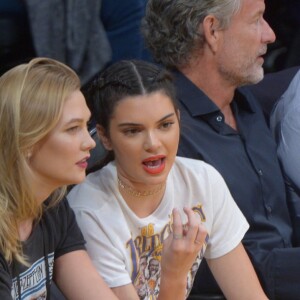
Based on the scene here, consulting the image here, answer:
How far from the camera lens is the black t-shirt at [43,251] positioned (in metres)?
2.21

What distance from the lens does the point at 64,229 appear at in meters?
2.34

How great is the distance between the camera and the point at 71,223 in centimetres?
236

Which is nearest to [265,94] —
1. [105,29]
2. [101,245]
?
[105,29]

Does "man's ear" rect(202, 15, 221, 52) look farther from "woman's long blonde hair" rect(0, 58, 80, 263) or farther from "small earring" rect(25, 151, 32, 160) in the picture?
"small earring" rect(25, 151, 32, 160)

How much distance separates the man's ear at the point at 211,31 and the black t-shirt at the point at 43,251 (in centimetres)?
80

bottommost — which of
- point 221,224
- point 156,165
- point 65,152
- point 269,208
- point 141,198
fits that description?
point 269,208

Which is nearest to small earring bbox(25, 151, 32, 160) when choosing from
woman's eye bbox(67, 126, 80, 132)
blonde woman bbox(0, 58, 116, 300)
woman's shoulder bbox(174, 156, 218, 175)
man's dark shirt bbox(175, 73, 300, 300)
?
blonde woman bbox(0, 58, 116, 300)

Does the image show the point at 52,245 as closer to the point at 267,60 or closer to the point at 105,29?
the point at 105,29

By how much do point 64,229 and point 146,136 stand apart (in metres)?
0.30

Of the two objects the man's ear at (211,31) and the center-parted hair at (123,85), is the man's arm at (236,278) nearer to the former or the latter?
the center-parted hair at (123,85)

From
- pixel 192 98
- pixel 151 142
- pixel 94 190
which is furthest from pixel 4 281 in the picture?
pixel 192 98

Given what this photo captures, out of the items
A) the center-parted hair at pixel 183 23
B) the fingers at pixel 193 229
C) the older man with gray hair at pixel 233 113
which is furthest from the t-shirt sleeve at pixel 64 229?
the center-parted hair at pixel 183 23

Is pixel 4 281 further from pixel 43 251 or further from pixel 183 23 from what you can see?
pixel 183 23

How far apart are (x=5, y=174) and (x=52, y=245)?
0.73ft
